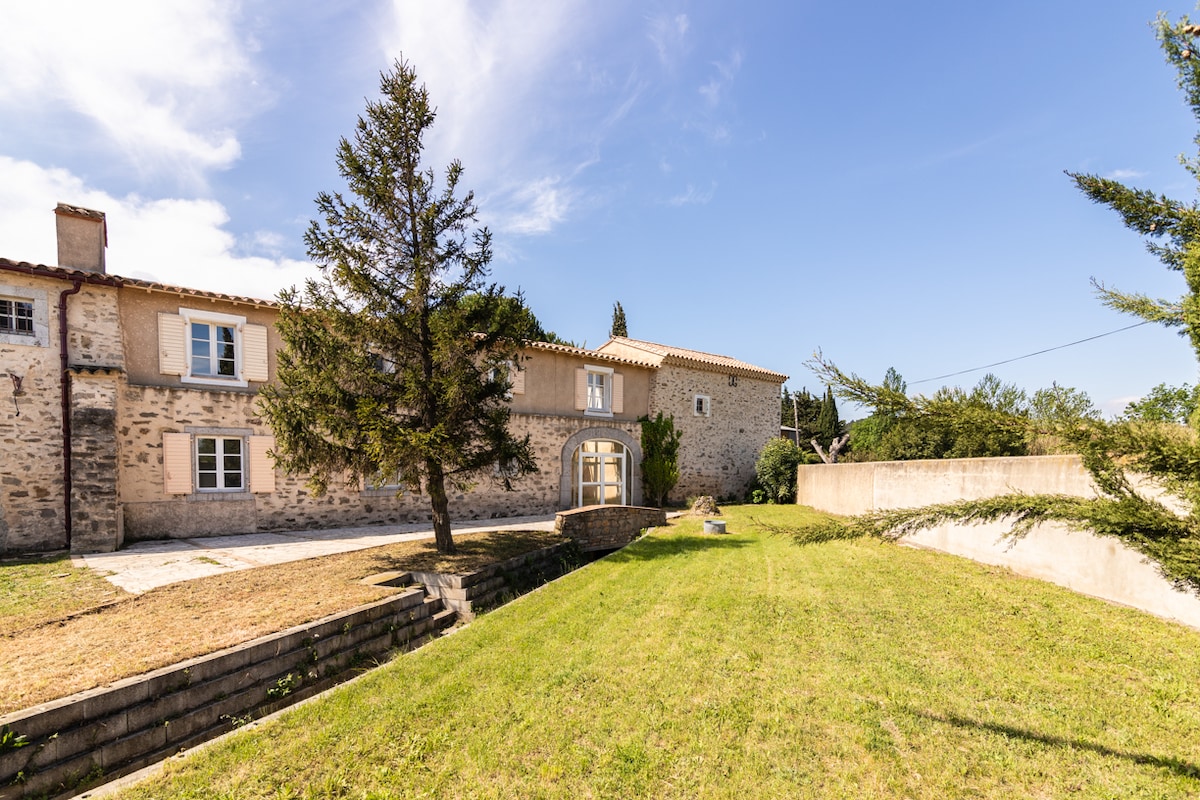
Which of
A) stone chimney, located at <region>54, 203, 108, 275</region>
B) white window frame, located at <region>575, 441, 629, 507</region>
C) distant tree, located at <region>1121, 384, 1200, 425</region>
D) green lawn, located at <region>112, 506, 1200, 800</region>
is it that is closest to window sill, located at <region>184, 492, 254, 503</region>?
stone chimney, located at <region>54, 203, 108, 275</region>

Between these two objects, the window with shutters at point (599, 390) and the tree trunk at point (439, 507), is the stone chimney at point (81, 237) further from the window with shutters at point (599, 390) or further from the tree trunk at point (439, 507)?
the window with shutters at point (599, 390)

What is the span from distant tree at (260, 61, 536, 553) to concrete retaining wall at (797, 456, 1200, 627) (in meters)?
6.57

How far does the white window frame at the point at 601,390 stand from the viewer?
17.1 metres

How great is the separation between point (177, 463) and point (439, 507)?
6.40 metres

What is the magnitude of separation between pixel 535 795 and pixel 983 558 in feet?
31.1

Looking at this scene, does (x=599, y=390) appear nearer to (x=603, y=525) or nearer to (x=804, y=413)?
(x=603, y=525)

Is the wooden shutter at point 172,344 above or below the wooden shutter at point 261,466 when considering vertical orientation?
above

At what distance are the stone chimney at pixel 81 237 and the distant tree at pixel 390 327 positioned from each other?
5.49 m

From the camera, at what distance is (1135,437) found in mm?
2064

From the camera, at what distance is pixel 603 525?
1253cm

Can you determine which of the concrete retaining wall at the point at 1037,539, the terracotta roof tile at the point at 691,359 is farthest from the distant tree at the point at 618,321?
the concrete retaining wall at the point at 1037,539

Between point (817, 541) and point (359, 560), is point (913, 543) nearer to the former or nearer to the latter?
point (817, 541)

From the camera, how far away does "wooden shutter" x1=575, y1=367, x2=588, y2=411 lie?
54.9 feet

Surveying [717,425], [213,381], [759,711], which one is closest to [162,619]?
[759,711]
